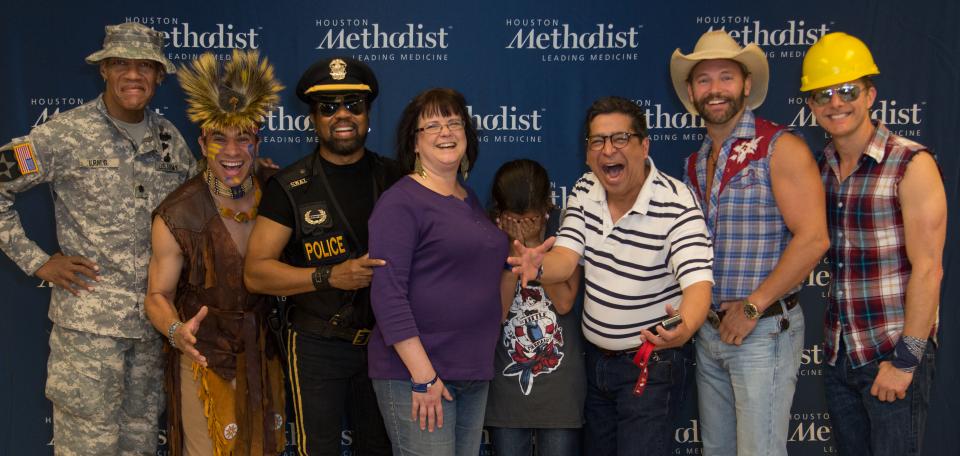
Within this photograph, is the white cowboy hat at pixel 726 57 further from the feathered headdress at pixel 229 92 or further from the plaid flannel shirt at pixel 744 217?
the feathered headdress at pixel 229 92

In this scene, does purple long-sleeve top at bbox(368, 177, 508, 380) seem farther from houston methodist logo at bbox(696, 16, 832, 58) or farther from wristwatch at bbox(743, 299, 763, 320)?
houston methodist logo at bbox(696, 16, 832, 58)

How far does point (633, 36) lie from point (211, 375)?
2382mm

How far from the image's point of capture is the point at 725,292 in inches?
112

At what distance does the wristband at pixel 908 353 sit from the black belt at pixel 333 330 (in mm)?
1799

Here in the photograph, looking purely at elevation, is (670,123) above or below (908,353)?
Result: above

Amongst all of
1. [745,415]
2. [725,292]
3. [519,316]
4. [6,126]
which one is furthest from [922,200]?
[6,126]

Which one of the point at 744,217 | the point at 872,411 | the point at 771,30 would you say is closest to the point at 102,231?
the point at 744,217

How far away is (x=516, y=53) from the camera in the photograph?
3793 millimetres

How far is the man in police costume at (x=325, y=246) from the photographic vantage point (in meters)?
2.86

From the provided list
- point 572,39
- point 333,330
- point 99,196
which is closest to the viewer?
point 333,330

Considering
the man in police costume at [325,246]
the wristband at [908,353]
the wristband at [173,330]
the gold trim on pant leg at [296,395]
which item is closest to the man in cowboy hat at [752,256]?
the wristband at [908,353]

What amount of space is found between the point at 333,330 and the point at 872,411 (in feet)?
6.17

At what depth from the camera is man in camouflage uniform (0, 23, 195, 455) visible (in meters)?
3.12

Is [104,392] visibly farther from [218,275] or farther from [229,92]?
[229,92]
